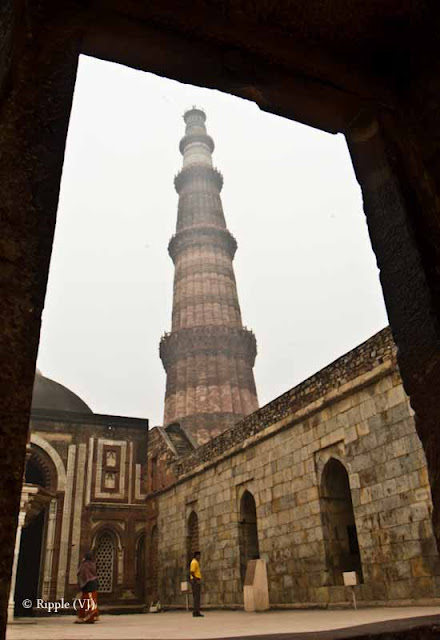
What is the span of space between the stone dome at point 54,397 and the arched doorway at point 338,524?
12.8m

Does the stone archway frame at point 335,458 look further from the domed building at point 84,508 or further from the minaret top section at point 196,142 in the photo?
the minaret top section at point 196,142

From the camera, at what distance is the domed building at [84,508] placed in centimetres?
1555

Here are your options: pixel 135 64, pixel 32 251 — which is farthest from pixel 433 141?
pixel 32 251

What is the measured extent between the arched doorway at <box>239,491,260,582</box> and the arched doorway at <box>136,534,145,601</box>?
262 inches

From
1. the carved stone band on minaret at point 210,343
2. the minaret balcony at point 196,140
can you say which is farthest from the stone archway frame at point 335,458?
the minaret balcony at point 196,140

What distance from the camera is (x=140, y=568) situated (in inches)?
647

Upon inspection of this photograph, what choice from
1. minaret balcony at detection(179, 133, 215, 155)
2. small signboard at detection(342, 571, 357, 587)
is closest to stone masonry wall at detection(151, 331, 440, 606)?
small signboard at detection(342, 571, 357, 587)

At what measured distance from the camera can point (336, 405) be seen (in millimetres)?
8469

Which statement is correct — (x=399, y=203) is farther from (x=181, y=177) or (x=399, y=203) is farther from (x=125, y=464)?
(x=181, y=177)

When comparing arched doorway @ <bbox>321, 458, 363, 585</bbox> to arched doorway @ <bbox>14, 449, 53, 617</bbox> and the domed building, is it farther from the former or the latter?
arched doorway @ <bbox>14, 449, 53, 617</bbox>

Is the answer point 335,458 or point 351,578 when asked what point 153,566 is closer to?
point 335,458

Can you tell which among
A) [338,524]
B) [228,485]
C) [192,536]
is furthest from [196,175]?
[338,524]

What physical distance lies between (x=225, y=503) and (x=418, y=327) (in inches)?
404

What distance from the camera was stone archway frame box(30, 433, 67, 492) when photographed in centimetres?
1667
